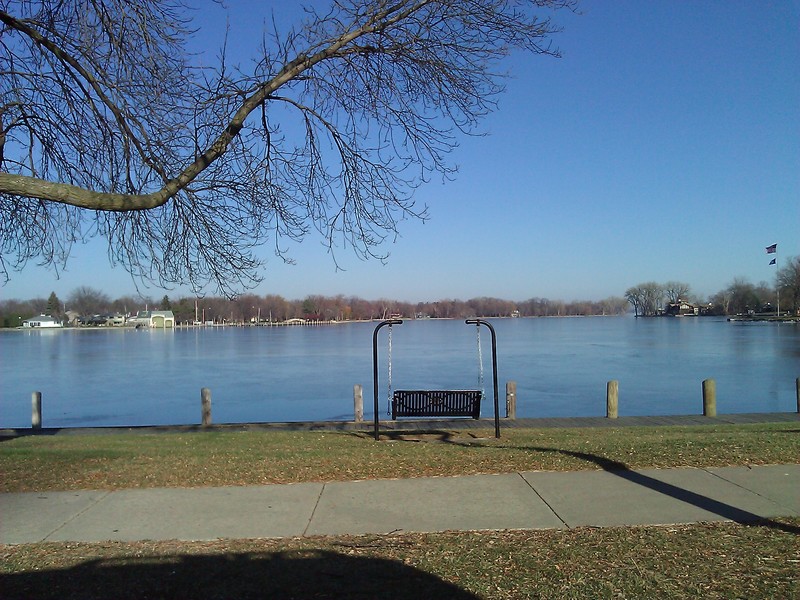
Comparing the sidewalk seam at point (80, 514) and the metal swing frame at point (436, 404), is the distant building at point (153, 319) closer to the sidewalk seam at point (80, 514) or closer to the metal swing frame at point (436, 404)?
the metal swing frame at point (436, 404)

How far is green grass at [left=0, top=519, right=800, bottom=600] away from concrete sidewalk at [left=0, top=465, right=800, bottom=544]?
0.28 metres

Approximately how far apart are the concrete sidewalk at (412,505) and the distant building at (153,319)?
105 meters

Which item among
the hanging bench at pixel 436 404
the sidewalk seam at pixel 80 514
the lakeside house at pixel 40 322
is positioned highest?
the lakeside house at pixel 40 322

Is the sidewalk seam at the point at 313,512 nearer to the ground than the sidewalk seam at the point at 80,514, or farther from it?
farther from it

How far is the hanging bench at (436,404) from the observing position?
47.8 ft

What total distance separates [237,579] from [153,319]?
11300 centimetres

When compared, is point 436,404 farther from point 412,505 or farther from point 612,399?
point 412,505

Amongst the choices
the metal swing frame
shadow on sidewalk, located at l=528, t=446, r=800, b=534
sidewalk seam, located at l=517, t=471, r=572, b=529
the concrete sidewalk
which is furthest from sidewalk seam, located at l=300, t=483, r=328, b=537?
the metal swing frame

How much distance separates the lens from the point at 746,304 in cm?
10281

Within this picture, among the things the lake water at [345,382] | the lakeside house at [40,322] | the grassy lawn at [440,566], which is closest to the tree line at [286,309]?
the lakeside house at [40,322]

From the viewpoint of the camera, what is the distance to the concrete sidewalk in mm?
5395

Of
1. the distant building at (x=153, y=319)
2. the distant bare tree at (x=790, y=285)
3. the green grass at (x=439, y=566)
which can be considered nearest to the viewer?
the green grass at (x=439, y=566)

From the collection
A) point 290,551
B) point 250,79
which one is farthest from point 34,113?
point 290,551

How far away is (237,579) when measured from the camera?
4.32m
